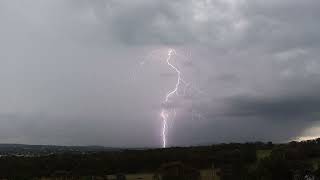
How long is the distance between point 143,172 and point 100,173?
1170 centimetres

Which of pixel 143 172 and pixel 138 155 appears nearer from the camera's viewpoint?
pixel 143 172

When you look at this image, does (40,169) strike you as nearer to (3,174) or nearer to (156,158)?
(3,174)

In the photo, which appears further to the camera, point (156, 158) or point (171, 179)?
point (156, 158)

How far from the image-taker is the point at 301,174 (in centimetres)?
8838

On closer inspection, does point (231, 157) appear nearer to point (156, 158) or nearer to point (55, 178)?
point (156, 158)

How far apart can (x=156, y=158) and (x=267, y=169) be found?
64830 millimetres

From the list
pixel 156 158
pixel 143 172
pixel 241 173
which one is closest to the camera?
pixel 241 173

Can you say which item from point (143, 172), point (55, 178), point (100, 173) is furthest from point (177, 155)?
point (55, 178)

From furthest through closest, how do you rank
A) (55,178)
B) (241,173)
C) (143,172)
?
(143,172) < (55,178) < (241,173)

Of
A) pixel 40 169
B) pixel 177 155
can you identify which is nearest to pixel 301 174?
pixel 177 155

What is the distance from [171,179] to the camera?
8838 cm

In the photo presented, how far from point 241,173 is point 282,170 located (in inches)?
357

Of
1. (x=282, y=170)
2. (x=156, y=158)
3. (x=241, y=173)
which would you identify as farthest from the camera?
(x=156, y=158)

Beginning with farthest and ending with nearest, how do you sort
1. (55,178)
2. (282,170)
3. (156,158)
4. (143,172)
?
(156,158), (143,172), (55,178), (282,170)
